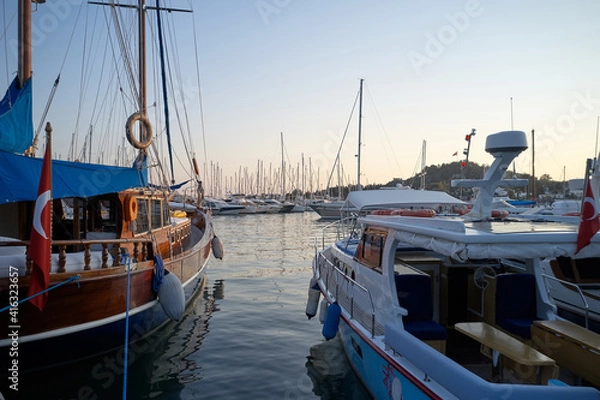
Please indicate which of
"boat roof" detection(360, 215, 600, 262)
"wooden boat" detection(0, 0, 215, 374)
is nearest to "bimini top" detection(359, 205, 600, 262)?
"boat roof" detection(360, 215, 600, 262)

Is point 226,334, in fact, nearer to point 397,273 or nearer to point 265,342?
point 265,342

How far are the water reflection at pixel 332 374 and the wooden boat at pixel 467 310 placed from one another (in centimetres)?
31

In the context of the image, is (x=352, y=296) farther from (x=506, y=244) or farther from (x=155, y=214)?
(x=155, y=214)

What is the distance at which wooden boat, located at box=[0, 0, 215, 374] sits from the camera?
6.16 meters

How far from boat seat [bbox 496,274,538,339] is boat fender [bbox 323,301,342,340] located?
2520mm

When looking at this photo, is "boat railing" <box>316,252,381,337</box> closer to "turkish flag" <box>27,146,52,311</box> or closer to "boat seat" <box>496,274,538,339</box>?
"boat seat" <box>496,274,538,339</box>

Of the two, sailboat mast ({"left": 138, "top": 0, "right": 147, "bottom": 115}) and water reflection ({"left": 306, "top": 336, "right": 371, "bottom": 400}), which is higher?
sailboat mast ({"left": 138, "top": 0, "right": 147, "bottom": 115})

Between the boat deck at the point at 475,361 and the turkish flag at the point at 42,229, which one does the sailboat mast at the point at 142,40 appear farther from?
the boat deck at the point at 475,361

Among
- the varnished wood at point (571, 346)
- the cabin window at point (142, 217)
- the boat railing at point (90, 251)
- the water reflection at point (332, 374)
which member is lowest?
the water reflection at point (332, 374)

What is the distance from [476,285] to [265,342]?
4.43 metres

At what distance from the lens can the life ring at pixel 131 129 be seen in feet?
37.3

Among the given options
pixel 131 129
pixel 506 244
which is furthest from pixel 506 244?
pixel 131 129

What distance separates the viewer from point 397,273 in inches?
249

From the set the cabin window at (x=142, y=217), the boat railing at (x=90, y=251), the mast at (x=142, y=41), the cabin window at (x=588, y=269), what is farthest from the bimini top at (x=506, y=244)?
the mast at (x=142, y=41)
